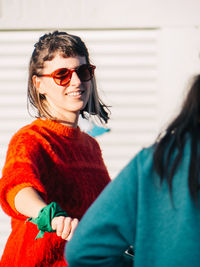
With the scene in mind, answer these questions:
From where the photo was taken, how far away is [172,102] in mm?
5824

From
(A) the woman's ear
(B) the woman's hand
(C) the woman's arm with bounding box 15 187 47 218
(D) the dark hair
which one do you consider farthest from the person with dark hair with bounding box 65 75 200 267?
(A) the woman's ear

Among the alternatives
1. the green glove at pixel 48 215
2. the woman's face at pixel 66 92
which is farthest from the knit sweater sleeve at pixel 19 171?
the woman's face at pixel 66 92

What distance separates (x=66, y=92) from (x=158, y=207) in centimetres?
134

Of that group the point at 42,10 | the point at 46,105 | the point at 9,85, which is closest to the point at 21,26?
the point at 42,10

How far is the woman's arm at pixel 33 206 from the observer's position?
5.90 feet

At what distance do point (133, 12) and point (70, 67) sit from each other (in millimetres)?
3380

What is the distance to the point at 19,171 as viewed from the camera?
2.12m

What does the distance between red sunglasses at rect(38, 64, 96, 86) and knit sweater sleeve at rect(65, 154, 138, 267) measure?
126 centimetres

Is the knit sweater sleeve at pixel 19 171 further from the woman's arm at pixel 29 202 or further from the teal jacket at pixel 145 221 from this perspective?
the teal jacket at pixel 145 221

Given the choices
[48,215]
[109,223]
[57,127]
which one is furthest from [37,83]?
[109,223]

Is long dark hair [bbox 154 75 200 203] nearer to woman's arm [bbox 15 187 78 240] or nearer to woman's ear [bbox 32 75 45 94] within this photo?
woman's arm [bbox 15 187 78 240]

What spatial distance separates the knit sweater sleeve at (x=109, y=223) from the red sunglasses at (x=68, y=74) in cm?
126

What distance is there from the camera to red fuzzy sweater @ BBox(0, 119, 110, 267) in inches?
84.4

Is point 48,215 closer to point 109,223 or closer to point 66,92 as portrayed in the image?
point 109,223
